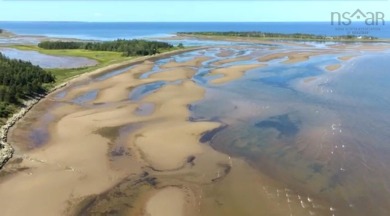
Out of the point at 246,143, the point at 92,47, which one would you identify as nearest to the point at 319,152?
the point at 246,143

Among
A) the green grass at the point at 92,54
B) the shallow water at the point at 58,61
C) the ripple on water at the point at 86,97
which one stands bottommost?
the ripple on water at the point at 86,97

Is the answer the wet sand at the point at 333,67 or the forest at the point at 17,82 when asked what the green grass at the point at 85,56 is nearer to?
the forest at the point at 17,82

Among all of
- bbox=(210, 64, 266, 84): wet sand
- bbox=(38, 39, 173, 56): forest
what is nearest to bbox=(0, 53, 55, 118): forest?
bbox=(210, 64, 266, 84): wet sand

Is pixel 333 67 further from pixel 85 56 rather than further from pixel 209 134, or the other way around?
pixel 85 56

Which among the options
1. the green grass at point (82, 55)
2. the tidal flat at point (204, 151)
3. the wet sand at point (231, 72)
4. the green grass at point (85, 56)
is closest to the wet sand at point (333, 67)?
the wet sand at point (231, 72)

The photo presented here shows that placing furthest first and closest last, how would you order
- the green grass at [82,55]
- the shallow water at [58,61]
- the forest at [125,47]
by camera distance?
the forest at [125,47] < the shallow water at [58,61] < the green grass at [82,55]

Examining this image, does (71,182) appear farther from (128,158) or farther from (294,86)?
(294,86)

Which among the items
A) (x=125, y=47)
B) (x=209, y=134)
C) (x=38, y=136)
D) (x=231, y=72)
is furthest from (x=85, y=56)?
(x=209, y=134)

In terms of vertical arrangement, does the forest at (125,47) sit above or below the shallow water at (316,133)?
above
